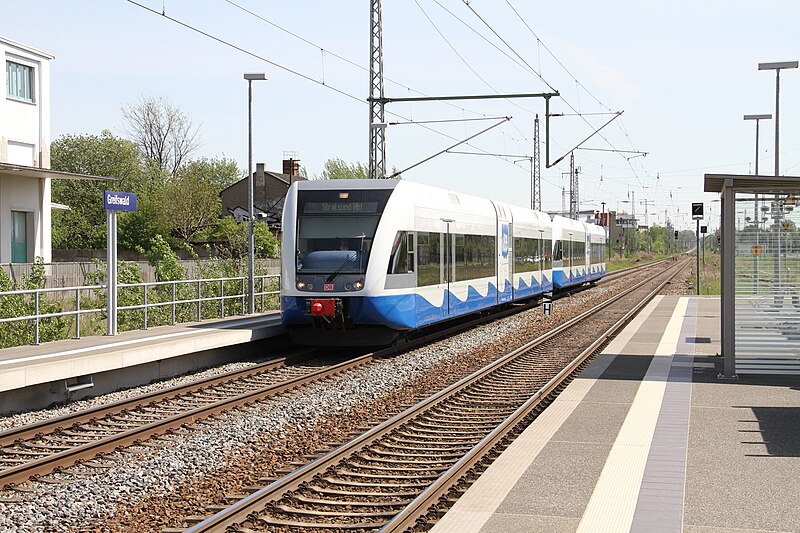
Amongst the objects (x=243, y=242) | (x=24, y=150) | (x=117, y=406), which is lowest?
(x=117, y=406)

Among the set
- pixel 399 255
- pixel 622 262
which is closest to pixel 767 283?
pixel 399 255

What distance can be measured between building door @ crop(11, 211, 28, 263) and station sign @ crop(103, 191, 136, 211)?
19.6 m

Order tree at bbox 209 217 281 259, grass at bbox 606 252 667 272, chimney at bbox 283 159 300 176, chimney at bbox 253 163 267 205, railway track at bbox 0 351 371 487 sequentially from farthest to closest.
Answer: grass at bbox 606 252 667 272
chimney at bbox 283 159 300 176
chimney at bbox 253 163 267 205
tree at bbox 209 217 281 259
railway track at bbox 0 351 371 487

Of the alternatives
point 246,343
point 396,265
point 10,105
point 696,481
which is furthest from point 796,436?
point 10,105

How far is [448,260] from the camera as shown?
20.6 metres

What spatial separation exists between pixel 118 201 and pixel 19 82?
2211cm

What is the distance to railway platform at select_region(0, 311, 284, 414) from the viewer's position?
12.2 m

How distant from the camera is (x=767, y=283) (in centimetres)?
1358

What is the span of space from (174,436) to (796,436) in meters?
6.26

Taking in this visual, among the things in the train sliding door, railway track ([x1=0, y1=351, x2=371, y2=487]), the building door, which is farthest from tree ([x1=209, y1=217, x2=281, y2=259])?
railway track ([x1=0, y1=351, x2=371, y2=487])

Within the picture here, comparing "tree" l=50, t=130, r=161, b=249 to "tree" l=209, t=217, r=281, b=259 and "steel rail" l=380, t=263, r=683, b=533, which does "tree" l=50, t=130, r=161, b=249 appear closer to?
"tree" l=209, t=217, r=281, b=259

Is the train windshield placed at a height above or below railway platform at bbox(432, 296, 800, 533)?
above

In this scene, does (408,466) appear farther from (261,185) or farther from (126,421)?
(261,185)

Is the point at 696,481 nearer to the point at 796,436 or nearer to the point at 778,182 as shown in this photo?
the point at 796,436
